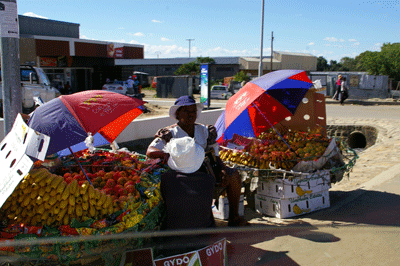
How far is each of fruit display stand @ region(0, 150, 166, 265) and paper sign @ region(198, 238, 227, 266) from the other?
0.53 metres

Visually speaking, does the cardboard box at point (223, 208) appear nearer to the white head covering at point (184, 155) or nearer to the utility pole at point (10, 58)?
the white head covering at point (184, 155)

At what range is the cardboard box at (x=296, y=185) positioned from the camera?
197 inches

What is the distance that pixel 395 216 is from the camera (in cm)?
493

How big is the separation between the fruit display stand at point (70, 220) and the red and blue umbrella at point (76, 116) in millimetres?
376

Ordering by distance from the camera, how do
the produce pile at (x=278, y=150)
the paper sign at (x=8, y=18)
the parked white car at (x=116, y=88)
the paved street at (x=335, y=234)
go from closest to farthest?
the paved street at (x=335, y=234), the paper sign at (x=8, y=18), the produce pile at (x=278, y=150), the parked white car at (x=116, y=88)

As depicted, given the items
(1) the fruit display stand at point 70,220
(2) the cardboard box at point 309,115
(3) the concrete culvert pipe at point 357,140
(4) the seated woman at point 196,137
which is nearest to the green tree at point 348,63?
(3) the concrete culvert pipe at point 357,140

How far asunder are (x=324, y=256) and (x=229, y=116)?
7.64 ft

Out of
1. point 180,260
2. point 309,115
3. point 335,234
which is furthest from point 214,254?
point 309,115

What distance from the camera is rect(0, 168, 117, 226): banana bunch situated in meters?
2.90

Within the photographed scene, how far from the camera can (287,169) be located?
17.0 feet

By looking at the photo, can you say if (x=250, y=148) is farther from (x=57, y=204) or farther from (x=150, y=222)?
(x=57, y=204)

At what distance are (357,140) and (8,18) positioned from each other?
42.5 ft

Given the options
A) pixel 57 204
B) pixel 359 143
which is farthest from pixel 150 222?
pixel 359 143

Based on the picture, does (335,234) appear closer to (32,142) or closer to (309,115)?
(309,115)
